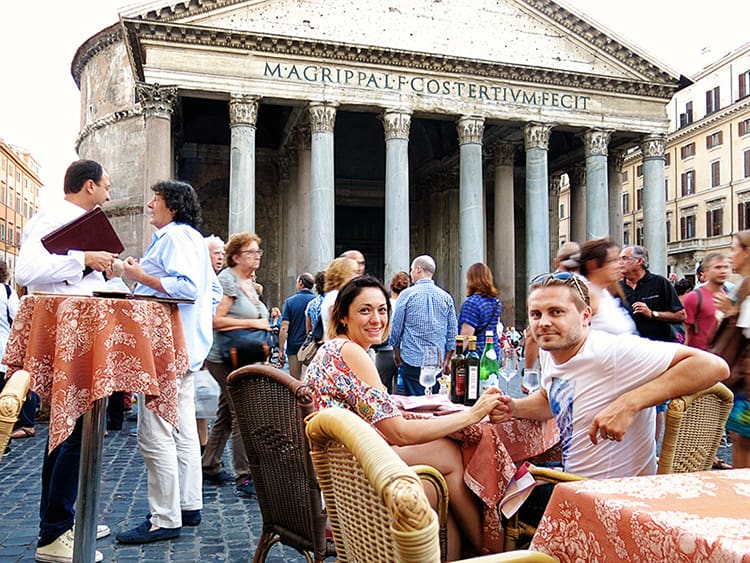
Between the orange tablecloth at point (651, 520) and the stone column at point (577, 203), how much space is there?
2195 cm

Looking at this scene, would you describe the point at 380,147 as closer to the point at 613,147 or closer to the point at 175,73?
the point at 613,147

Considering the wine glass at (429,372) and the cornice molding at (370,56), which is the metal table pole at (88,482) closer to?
the wine glass at (429,372)

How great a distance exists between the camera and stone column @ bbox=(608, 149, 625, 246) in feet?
73.4

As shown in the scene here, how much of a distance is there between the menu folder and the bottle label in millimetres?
2011

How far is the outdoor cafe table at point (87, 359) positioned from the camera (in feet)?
9.46

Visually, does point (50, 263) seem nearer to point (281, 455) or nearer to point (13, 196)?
point (281, 455)

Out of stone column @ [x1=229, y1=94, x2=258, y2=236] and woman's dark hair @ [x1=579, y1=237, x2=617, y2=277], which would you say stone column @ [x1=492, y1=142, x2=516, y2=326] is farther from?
woman's dark hair @ [x1=579, y1=237, x2=617, y2=277]

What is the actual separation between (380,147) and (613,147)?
8508mm

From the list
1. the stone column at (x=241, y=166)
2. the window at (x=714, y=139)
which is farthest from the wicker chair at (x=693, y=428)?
the window at (x=714, y=139)

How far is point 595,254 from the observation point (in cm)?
406

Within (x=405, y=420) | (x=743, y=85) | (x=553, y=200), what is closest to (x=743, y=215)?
(x=743, y=85)

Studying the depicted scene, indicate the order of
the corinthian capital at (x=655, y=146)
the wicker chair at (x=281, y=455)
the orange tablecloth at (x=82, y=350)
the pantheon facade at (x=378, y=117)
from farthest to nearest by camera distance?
the corinthian capital at (x=655, y=146) < the pantheon facade at (x=378, y=117) < the orange tablecloth at (x=82, y=350) < the wicker chair at (x=281, y=455)

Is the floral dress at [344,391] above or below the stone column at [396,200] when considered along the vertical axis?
below

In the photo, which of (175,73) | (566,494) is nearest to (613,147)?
(175,73)
